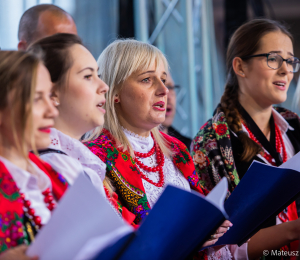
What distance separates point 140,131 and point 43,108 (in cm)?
72

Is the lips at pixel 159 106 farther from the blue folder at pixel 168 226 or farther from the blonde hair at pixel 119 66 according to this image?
the blue folder at pixel 168 226

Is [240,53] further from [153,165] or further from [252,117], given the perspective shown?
[153,165]

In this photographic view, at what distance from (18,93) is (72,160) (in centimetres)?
29

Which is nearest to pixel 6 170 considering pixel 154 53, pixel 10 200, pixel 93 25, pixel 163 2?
pixel 10 200

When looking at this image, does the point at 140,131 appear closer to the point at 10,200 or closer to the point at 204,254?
the point at 204,254

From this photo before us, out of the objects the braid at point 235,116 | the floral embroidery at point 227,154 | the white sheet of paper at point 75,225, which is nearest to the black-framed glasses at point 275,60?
the braid at point 235,116

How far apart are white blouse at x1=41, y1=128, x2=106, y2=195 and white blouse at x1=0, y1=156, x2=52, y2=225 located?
93 mm

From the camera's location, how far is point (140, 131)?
1.58 m

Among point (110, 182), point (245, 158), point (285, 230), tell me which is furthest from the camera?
point (245, 158)

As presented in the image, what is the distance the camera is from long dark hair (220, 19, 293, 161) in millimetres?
1846

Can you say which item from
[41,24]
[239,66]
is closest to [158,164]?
[239,66]

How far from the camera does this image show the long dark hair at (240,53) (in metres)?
1.85

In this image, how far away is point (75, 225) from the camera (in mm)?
697

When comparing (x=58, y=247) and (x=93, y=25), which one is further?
(x=93, y=25)
